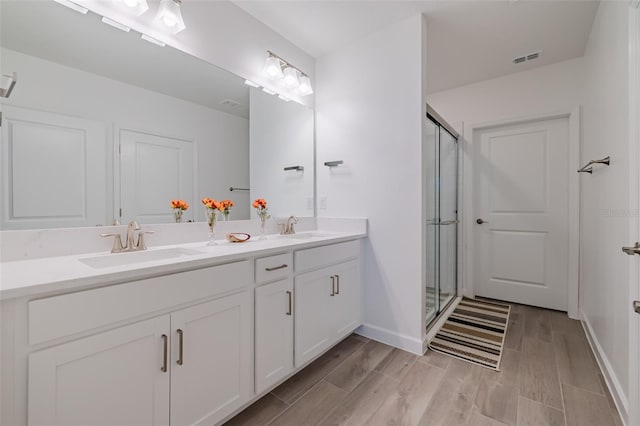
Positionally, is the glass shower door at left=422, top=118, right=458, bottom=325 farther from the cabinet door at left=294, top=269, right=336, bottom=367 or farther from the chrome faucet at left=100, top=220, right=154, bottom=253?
the chrome faucet at left=100, top=220, right=154, bottom=253

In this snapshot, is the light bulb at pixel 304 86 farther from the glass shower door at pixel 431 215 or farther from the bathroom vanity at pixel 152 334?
the bathroom vanity at pixel 152 334

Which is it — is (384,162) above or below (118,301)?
above

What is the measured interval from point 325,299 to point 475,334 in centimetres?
139

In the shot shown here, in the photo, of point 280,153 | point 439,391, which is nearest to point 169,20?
point 280,153

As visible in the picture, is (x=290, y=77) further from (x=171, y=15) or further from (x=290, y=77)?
(x=171, y=15)

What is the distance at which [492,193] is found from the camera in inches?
122

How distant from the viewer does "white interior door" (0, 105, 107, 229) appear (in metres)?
1.17

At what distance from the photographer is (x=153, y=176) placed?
1.59 metres

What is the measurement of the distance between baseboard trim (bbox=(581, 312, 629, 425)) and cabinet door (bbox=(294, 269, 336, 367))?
5.03 feet

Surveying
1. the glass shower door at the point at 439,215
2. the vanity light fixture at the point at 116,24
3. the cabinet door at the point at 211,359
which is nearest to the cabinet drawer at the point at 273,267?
the cabinet door at the point at 211,359

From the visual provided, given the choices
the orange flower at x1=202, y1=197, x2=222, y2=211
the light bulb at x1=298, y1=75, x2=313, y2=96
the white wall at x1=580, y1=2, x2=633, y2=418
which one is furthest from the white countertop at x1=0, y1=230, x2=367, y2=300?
the white wall at x1=580, y1=2, x2=633, y2=418

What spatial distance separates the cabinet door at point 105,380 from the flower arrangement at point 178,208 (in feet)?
2.47

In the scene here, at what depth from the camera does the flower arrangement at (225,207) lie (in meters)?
1.89

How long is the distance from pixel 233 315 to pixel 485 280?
Result: 9.82 feet
